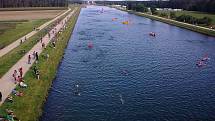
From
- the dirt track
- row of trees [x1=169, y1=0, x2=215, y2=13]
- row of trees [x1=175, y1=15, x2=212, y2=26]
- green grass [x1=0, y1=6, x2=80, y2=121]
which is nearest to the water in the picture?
green grass [x1=0, y1=6, x2=80, y2=121]

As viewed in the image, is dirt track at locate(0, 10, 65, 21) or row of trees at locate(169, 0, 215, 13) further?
row of trees at locate(169, 0, 215, 13)

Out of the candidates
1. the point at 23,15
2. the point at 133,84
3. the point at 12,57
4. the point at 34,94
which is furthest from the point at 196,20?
the point at 34,94

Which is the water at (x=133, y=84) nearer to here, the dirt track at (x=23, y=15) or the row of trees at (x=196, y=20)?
the row of trees at (x=196, y=20)

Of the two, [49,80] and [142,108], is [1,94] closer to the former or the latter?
[49,80]

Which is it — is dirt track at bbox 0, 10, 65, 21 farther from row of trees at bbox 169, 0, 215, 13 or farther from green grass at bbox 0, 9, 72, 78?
green grass at bbox 0, 9, 72, 78

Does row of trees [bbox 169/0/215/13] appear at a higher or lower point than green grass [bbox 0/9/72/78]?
higher

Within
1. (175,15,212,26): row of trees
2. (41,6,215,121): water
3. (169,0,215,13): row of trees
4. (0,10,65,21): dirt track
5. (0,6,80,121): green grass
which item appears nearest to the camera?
(0,6,80,121): green grass

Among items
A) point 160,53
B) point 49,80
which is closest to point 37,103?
point 49,80

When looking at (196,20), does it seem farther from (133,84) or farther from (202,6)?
(133,84)
